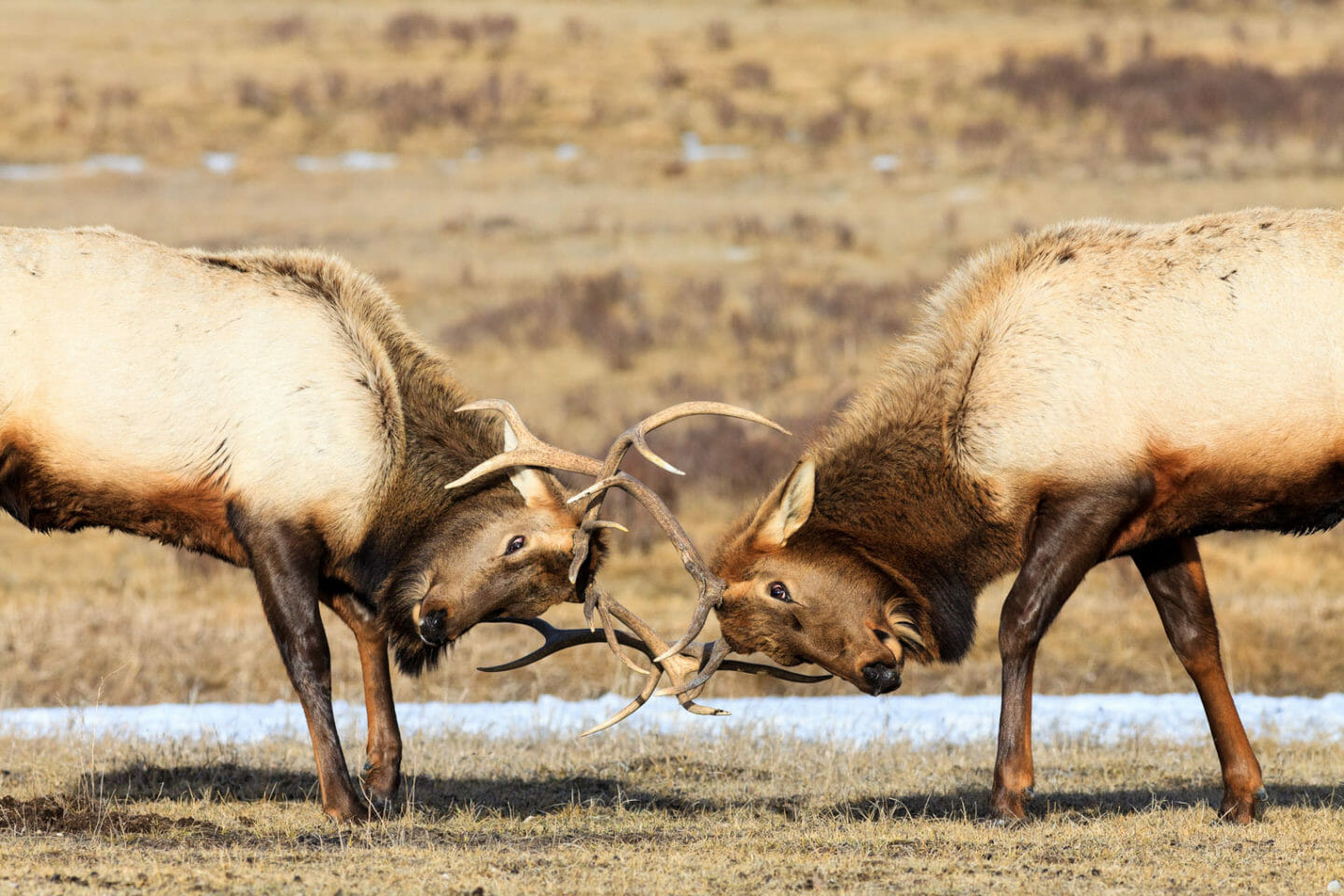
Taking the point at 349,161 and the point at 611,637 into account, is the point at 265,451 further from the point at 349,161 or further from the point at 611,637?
the point at 349,161

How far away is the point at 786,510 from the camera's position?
8.22 m

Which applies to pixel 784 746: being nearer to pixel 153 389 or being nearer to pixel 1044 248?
pixel 1044 248

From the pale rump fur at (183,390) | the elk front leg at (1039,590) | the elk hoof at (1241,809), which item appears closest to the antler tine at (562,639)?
the pale rump fur at (183,390)

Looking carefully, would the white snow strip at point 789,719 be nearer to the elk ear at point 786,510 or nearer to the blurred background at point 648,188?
the blurred background at point 648,188

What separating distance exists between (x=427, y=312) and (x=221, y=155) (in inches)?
608

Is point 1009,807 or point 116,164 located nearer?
point 1009,807

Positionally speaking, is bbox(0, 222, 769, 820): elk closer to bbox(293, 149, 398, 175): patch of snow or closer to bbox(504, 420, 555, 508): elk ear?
bbox(504, 420, 555, 508): elk ear

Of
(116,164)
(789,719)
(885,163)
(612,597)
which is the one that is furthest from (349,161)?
(612,597)

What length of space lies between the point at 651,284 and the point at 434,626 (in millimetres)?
18474

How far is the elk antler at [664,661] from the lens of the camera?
797 centimetres

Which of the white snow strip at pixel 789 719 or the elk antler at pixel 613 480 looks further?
the white snow strip at pixel 789 719

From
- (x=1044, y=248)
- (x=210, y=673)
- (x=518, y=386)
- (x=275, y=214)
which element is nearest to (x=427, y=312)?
(x=518, y=386)

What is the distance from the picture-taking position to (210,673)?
13.0 meters

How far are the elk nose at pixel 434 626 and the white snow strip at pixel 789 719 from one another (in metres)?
2.68
